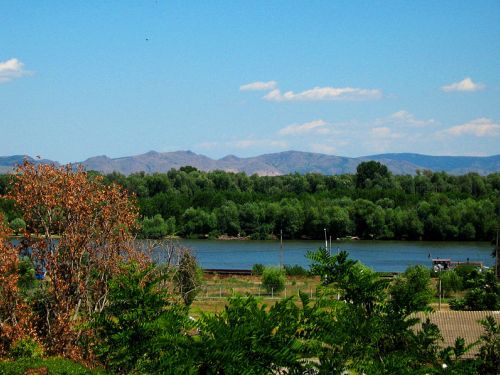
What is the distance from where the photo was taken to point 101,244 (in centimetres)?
1432

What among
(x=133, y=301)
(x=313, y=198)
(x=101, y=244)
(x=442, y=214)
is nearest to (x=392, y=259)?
(x=442, y=214)

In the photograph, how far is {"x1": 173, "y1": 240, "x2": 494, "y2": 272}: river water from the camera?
4872 centimetres

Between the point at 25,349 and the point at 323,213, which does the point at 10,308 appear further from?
the point at 323,213

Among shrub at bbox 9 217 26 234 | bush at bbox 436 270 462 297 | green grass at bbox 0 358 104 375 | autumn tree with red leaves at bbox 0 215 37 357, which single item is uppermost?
shrub at bbox 9 217 26 234

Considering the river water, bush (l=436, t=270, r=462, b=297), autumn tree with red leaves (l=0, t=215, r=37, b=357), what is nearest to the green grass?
autumn tree with red leaves (l=0, t=215, r=37, b=357)

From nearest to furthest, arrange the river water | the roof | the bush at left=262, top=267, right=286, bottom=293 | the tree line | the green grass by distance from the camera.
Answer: the tree line
the green grass
the roof
the bush at left=262, top=267, right=286, bottom=293
the river water

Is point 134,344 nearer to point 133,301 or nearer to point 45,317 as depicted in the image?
point 133,301

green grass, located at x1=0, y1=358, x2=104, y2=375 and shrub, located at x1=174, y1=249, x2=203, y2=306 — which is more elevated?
green grass, located at x1=0, y1=358, x2=104, y2=375

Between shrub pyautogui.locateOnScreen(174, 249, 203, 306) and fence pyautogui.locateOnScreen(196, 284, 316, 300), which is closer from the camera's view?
shrub pyautogui.locateOnScreen(174, 249, 203, 306)

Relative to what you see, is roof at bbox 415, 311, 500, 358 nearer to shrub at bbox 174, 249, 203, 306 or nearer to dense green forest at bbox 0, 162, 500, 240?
shrub at bbox 174, 249, 203, 306

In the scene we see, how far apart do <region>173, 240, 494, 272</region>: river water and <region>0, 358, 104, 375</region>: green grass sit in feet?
108

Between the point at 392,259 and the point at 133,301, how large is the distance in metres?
43.8

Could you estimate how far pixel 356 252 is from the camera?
54156mm

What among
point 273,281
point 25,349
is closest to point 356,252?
point 273,281
